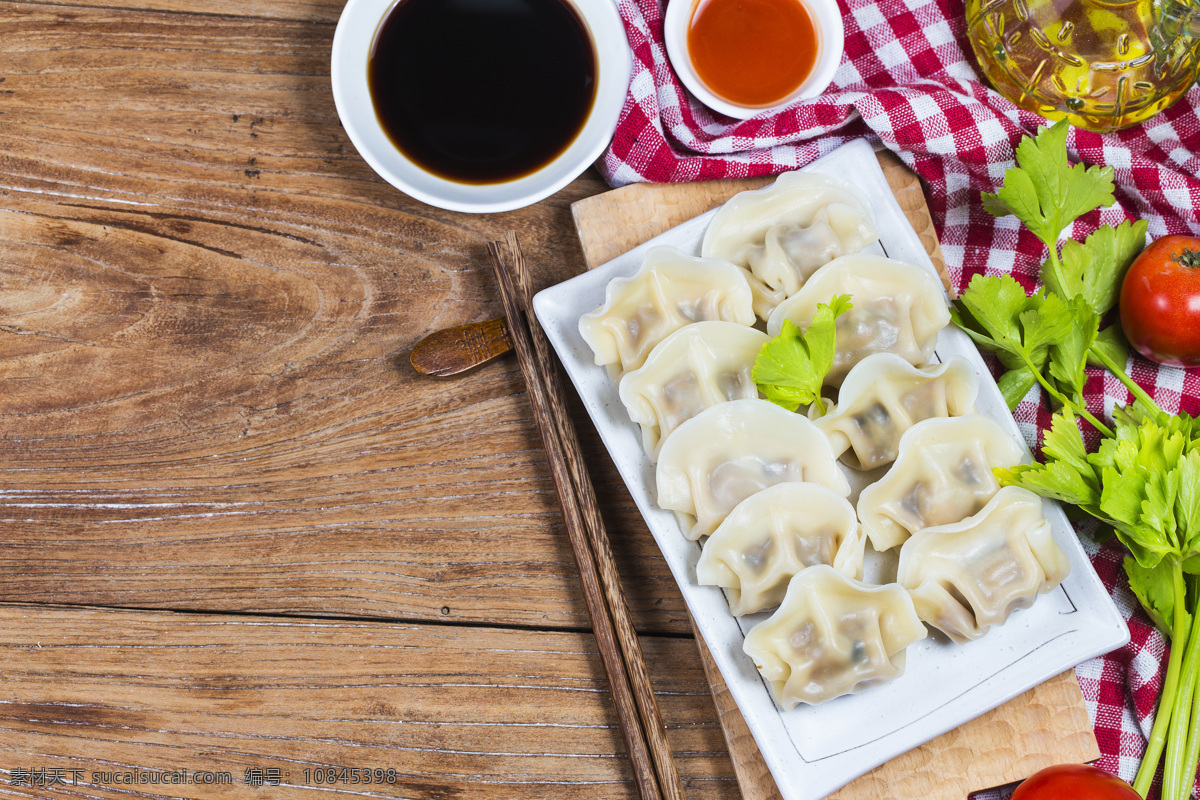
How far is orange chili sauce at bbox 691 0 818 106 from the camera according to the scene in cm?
168

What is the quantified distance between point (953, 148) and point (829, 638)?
100cm

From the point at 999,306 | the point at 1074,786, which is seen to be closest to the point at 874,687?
the point at 1074,786

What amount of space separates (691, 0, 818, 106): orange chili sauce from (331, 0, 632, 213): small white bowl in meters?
0.20

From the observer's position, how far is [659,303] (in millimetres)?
1575

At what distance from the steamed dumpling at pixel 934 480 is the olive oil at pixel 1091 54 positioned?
0.71 metres

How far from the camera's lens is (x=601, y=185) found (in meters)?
1.73

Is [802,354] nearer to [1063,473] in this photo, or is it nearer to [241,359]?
[1063,473]

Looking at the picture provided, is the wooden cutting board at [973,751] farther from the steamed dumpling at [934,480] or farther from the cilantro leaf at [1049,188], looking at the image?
the cilantro leaf at [1049,188]

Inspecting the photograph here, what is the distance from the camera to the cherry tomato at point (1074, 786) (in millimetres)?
1431

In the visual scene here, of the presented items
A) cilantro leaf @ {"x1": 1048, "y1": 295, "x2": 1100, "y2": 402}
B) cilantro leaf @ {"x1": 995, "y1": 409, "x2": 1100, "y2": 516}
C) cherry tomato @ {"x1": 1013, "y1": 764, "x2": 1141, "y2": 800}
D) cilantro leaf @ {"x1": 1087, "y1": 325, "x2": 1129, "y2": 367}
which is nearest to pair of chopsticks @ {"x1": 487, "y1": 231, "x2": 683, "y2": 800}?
cherry tomato @ {"x1": 1013, "y1": 764, "x2": 1141, "y2": 800}

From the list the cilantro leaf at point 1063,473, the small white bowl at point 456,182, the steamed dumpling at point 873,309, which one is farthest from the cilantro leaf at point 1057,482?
the small white bowl at point 456,182

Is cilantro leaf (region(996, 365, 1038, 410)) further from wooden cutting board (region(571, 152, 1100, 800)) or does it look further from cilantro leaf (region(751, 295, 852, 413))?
wooden cutting board (region(571, 152, 1100, 800))

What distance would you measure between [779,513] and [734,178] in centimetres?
70

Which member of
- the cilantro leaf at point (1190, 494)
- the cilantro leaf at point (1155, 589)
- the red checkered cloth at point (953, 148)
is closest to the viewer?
the cilantro leaf at point (1190, 494)
